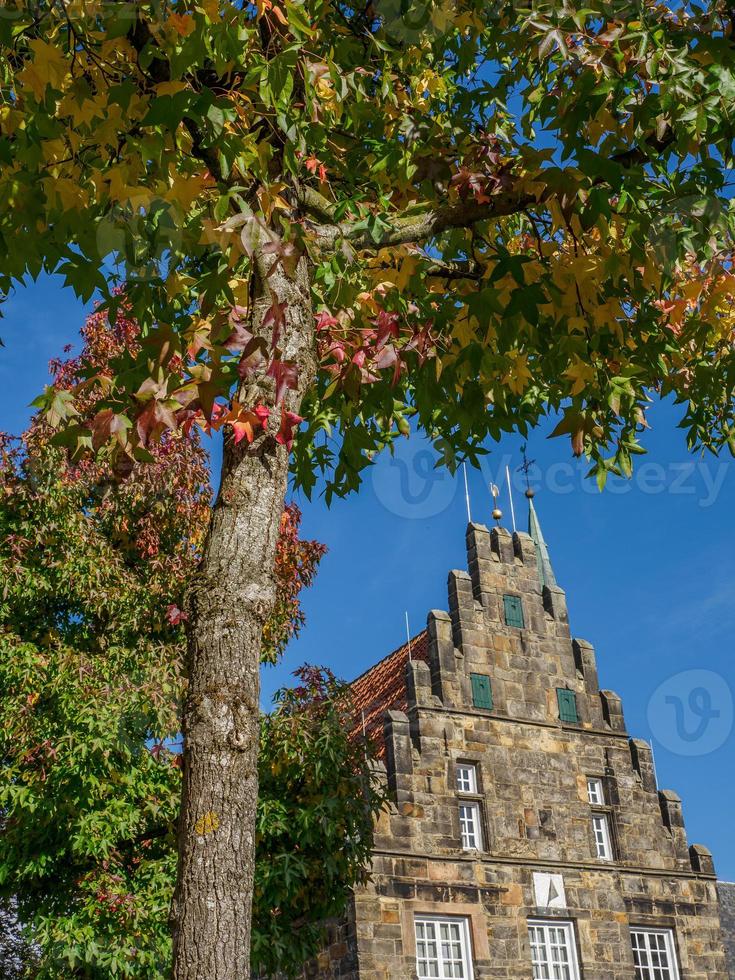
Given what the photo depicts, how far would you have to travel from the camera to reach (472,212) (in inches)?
304

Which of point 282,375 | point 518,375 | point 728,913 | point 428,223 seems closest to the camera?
point 282,375

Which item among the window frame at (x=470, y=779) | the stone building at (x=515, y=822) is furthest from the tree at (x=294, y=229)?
the window frame at (x=470, y=779)

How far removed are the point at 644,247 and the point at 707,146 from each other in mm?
748

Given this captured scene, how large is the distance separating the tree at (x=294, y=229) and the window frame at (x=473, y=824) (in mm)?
15088

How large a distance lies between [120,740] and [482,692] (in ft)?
37.2

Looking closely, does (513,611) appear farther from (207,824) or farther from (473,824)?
(207,824)

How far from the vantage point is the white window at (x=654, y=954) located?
938 inches

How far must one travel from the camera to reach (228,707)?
5844 mm

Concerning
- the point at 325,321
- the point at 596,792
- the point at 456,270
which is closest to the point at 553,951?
the point at 596,792

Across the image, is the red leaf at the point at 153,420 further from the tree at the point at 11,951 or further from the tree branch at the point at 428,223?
the tree at the point at 11,951

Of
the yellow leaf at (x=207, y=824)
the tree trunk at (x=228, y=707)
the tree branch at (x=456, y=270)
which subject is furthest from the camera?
the tree branch at (x=456, y=270)

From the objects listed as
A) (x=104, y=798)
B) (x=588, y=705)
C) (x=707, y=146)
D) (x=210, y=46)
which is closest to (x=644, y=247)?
(x=707, y=146)

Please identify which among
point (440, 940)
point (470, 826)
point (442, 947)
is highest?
point (470, 826)

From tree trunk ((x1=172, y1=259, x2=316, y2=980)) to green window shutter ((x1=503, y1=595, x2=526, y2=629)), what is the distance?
19.1 m
